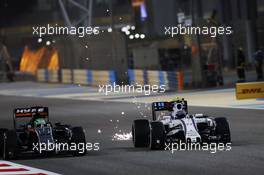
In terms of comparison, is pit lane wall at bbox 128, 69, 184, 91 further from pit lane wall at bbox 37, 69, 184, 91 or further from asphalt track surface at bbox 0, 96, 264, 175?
asphalt track surface at bbox 0, 96, 264, 175

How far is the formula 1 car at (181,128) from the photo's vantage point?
1606 centimetres

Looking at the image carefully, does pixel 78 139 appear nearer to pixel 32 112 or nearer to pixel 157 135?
pixel 32 112

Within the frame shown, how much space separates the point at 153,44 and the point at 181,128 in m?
44.6

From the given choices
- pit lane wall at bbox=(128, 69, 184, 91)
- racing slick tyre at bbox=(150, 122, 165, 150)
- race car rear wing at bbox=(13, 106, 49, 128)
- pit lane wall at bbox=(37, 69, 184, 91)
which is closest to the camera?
racing slick tyre at bbox=(150, 122, 165, 150)

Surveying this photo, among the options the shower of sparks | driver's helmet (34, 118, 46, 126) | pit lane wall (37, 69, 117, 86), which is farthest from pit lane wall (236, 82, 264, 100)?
pit lane wall (37, 69, 117, 86)

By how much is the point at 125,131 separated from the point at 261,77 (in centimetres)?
2166

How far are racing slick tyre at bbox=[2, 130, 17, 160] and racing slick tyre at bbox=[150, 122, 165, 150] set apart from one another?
7.70 ft

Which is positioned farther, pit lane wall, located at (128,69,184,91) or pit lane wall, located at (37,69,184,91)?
pit lane wall, located at (37,69,184,91)

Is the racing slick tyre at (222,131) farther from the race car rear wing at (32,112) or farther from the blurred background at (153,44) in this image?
the blurred background at (153,44)

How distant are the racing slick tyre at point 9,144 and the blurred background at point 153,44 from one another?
22.8 m

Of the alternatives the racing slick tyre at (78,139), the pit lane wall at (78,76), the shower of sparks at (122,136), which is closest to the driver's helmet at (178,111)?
the racing slick tyre at (78,139)

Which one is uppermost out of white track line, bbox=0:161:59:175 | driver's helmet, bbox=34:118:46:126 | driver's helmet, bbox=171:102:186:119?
driver's helmet, bbox=171:102:186:119

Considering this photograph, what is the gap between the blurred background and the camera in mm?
41062

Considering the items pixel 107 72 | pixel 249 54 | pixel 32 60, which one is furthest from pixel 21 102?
pixel 32 60
